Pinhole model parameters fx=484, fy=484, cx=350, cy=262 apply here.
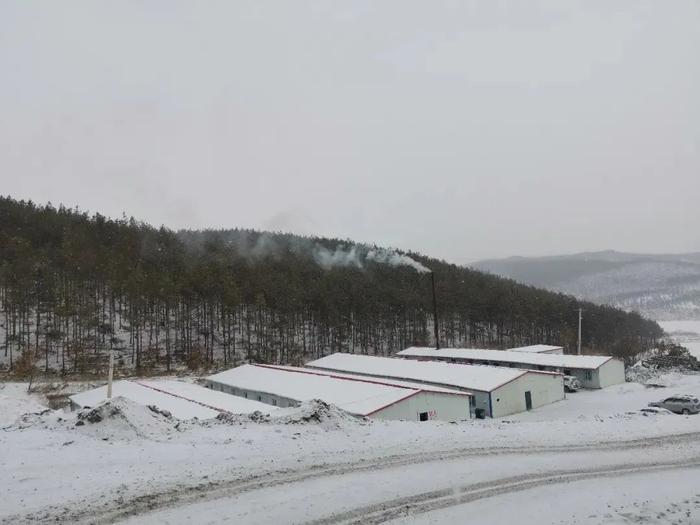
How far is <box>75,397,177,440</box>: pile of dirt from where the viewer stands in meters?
16.1

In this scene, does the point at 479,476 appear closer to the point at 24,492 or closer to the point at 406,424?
the point at 406,424

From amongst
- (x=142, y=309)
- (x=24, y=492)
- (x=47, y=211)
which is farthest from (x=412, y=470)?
(x=47, y=211)

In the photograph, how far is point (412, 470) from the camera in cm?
1423

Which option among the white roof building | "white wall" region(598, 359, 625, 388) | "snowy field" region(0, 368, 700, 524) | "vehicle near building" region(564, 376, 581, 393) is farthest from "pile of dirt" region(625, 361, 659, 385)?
"snowy field" region(0, 368, 700, 524)

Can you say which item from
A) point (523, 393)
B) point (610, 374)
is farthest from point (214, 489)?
point (610, 374)

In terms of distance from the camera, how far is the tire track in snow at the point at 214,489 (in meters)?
10.5

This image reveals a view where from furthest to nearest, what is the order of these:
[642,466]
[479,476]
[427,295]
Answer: [427,295]
[642,466]
[479,476]

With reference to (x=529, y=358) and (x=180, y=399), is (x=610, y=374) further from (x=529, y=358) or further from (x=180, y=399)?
(x=180, y=399)

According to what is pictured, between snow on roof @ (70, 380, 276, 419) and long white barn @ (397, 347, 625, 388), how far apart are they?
35261mm

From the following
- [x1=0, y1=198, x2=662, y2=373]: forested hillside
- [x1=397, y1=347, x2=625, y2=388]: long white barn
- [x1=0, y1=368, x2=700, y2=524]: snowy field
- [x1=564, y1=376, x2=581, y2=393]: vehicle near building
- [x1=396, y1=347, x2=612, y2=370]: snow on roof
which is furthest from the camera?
[x1=0, y1=198, x2=662, y2=373]: forested hillside

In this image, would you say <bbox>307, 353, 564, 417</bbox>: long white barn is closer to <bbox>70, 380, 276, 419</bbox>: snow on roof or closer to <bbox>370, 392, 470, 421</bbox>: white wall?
<bbox>370, 392, 470, 421</bbox>: white wall

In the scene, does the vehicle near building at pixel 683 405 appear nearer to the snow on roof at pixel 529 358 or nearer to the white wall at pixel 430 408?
the white wall at pixel 430 408

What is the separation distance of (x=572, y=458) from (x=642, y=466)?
81.4 inches

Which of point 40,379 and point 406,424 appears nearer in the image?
point 406,424
